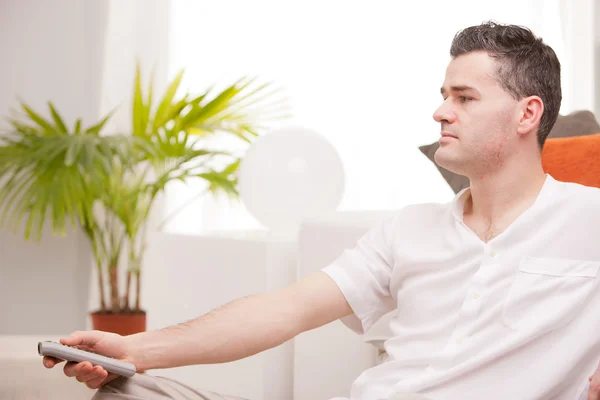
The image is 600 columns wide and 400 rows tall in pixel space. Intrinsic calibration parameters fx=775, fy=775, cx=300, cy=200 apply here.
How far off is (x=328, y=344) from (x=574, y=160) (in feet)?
2.30

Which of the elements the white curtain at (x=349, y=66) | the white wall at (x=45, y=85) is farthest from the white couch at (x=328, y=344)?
the white wall at (x=45, y=85)

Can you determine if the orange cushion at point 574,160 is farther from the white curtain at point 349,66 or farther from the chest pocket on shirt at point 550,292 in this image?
the white curtain at point 349,66

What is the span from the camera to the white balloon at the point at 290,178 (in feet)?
7.19

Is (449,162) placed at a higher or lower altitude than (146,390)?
higher

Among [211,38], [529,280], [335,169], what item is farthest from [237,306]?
[211,38]

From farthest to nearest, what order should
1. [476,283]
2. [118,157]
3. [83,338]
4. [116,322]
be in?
[116,322], [118,157], [476,283], [83,338]

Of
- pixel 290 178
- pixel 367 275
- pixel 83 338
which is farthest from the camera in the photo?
pixel 290 178

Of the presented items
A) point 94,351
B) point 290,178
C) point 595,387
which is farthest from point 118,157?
point 595,387

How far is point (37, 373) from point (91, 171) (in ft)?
2.80

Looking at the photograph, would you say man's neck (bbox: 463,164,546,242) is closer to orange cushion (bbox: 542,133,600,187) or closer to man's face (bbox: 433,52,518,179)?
man's face (bbox: 433,52,518,179)

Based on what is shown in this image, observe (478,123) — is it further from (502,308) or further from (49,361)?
(49,361)

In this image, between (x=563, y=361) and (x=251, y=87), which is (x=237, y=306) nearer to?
(x=563, y=361)

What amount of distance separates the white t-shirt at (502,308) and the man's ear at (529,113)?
3.7 inches

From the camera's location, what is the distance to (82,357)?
1057 mm
